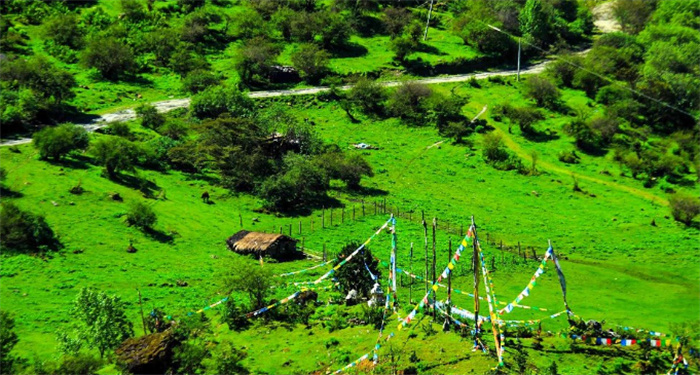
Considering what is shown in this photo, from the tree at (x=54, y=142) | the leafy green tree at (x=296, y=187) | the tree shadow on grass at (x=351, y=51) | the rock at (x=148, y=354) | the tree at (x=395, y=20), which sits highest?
the rock at (x=148, y=354)

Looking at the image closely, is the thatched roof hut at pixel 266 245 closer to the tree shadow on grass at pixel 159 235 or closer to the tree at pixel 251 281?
the tree shadow on grass at pixel 159 235

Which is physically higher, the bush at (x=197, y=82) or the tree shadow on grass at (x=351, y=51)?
the tree shadow on grass at (x=351, y=51)

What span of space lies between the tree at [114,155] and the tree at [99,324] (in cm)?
3573

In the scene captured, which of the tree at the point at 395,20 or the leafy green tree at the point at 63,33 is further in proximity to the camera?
the tree at the point at 395,20

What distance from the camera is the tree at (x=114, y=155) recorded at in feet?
257

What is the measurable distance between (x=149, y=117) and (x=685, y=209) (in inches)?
2577

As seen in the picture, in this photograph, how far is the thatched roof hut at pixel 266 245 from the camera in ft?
208

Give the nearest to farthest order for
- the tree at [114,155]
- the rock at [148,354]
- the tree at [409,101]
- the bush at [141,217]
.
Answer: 1. the rock at [148,354]
2. the bush at [141,217]
3. the tree at [114,155]
4. the tree at [409,101]

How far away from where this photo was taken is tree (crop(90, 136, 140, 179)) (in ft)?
257

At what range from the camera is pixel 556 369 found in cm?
3450

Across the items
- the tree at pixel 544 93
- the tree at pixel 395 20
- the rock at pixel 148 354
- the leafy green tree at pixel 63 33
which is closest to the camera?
the rock at pixel 148 354

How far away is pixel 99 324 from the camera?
140ft

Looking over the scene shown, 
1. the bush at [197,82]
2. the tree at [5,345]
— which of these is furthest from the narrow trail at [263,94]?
the tree at [5,345]

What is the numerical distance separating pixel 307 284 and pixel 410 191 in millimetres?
34706
